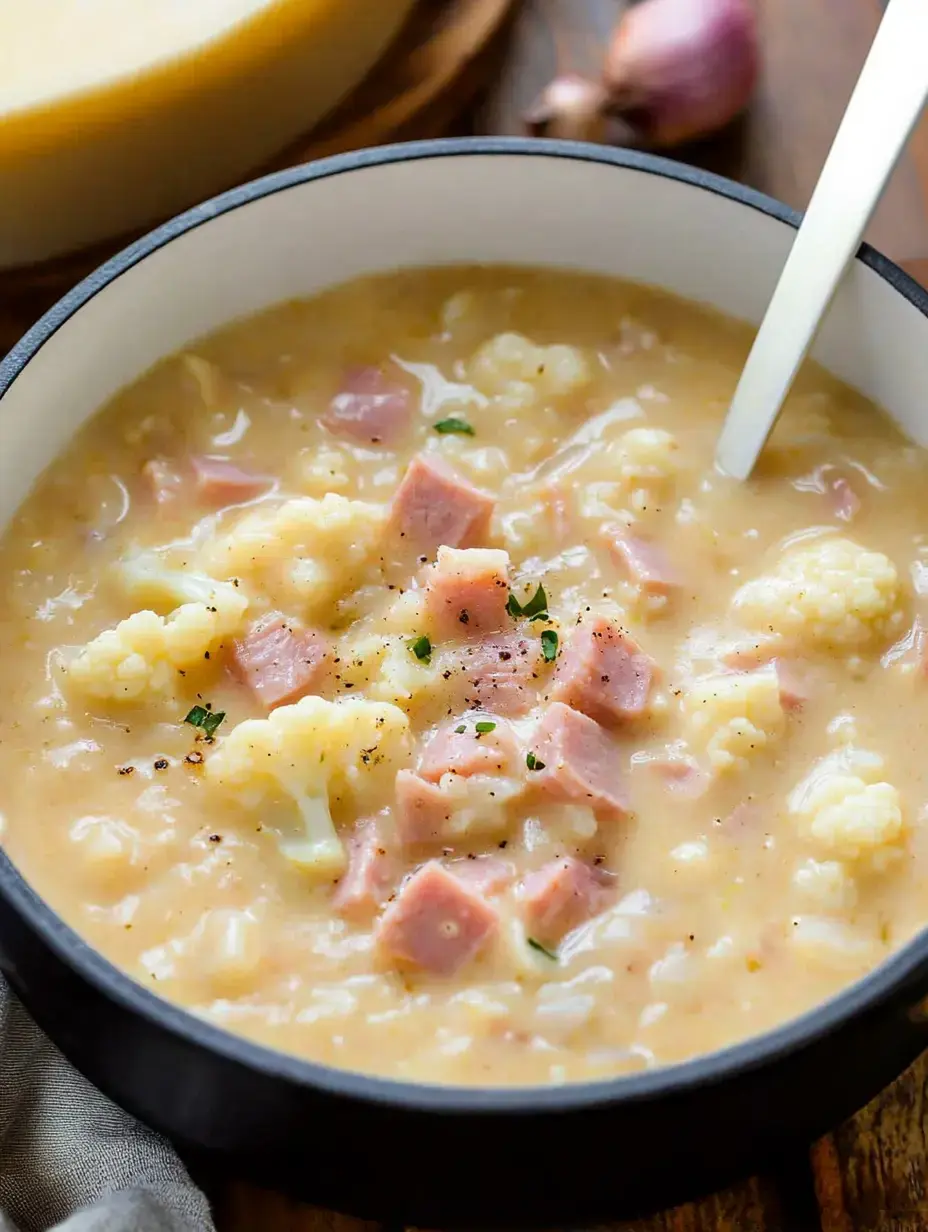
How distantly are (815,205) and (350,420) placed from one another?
2.49 ft

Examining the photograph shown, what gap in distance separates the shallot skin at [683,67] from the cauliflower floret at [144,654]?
1.34 m

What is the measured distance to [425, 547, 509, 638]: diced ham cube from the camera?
2084 mm

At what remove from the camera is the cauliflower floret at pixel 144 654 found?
2016mm

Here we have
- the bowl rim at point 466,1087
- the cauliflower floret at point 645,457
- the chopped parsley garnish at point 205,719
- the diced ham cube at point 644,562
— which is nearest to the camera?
the bowl rim at point 466,1087

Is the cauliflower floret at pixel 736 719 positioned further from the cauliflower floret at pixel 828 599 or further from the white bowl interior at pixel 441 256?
the white bowl interior at pixel 441 256

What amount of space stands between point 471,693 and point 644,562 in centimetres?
33

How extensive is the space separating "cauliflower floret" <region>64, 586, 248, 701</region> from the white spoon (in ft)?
2.73

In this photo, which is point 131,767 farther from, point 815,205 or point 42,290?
point 815,205

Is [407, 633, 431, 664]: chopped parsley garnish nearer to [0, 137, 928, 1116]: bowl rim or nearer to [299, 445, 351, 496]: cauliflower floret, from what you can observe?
[299, 445, 351, 496]: cauliflower floret

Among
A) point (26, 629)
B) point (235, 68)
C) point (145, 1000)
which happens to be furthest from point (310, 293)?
point (145, 1000)

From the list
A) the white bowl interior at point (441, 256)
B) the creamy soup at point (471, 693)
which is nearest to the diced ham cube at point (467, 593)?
the creamy soup at point (471, 693)

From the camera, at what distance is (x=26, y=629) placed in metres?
2.14

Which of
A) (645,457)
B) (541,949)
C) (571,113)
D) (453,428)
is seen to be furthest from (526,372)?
(541,949)

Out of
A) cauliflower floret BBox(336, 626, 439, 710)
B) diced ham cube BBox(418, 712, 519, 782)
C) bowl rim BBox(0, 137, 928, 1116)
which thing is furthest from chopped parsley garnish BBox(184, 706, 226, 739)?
bowl rim BBox(0, 137, 928, 1116)
